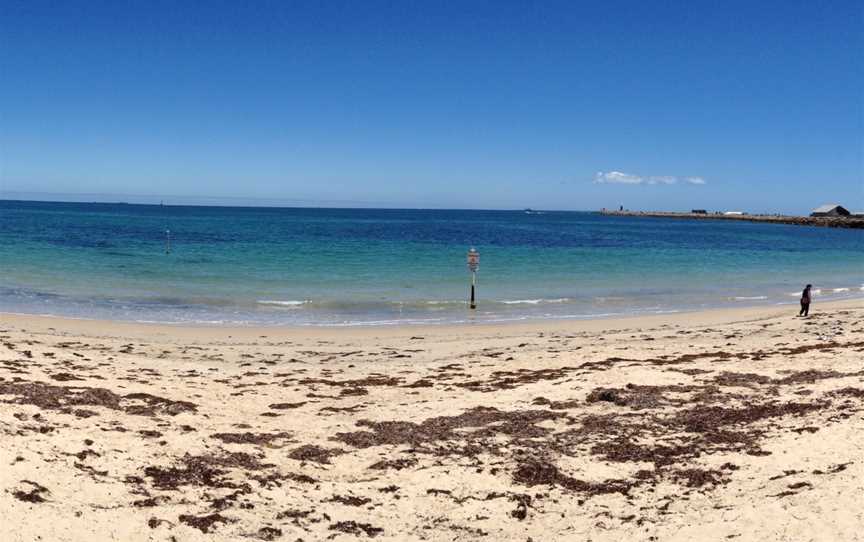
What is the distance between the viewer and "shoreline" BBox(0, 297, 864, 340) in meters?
22.5

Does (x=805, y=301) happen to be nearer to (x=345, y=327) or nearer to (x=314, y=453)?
(x=345, y=327)

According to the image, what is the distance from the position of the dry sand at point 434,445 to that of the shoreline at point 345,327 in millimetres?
3922

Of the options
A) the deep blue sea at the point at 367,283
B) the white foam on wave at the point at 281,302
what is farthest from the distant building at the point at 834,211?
the white foam on wave at the point at 281,302

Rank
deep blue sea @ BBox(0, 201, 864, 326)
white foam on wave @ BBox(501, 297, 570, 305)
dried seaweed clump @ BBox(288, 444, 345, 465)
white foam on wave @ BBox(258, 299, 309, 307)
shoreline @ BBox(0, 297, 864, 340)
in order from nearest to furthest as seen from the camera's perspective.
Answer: dried seaweed clump @ BBox(288, 444, 345, 465)
shoreline @ BBox(0, 297, 864, 340)
deep blue sea @ BBox(0, 201, 864, 326)
white foam on wave @ BBox(258, 299, 309, 307)
white foam on wave @ BBox(501, 297, 570, 305)

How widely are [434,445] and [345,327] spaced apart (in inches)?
571

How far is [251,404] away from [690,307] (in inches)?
957

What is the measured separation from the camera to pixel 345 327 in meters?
24.9

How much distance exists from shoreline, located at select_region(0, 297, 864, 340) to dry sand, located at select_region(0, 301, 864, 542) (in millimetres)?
3922

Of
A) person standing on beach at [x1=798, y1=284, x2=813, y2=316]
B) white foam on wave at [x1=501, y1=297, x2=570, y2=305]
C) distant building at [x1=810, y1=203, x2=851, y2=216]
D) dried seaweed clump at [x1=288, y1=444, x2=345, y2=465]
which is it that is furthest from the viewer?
distant building at [x1=810, y1=203, x2=851, y2=216]

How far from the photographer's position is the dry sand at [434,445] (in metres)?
7.72

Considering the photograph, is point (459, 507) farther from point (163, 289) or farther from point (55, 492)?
point (163, 289)

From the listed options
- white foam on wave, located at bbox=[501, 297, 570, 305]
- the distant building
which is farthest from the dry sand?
the distant building

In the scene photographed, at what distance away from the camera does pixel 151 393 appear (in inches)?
516

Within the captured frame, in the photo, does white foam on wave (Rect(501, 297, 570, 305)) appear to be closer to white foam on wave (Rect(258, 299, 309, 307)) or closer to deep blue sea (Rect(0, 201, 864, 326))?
deep blue sea (Rect(0, 201, 864, 326))
